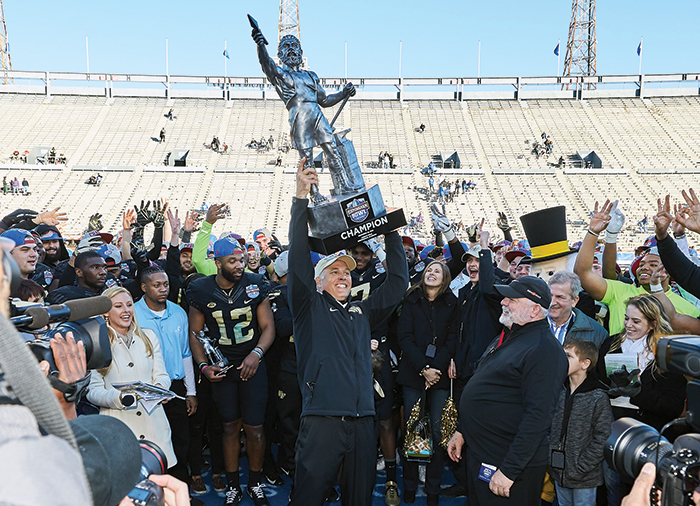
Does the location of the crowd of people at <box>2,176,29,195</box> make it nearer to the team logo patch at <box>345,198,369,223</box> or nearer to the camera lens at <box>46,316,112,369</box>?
the team logo patch at <box>345,198,369,223</box>

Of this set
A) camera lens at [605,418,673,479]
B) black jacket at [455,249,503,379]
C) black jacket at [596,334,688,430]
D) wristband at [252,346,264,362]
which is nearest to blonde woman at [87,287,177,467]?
wristband at [252,346,264,362]

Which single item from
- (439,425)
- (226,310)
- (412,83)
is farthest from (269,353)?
(412,83)

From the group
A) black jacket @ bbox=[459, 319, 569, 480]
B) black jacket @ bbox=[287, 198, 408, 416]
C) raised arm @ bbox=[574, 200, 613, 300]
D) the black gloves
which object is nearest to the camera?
black jacket @ bbox=[459, 319, 569, 480]

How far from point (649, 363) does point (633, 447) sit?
2.36m

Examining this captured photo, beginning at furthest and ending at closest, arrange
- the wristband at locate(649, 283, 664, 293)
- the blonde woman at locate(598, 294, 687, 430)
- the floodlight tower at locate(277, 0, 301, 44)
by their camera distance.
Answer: the floodlight tower at locate(277, 0, 301, 44)
the wristband at locate(649, 283, 664, 293)
the blonde woman at locate(598, 294, 687, 430)

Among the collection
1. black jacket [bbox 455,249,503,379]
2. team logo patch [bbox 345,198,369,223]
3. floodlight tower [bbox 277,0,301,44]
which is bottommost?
black jacket [bbox 455,249,503,379]

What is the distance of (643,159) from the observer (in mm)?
37375

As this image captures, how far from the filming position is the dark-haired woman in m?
4.75

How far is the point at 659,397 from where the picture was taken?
3512mm

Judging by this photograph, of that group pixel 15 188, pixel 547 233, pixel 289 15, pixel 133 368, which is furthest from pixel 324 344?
pixel 289 15

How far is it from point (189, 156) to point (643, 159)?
3105 centimetres

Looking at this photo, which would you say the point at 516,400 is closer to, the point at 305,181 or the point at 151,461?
the point at 305,181

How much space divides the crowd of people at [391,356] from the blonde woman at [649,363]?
1 cm

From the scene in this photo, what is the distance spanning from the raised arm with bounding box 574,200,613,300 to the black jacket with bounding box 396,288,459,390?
3.59 ft
